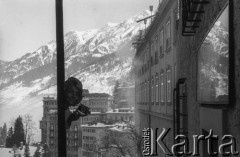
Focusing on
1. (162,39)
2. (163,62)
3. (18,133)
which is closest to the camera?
(163,62)

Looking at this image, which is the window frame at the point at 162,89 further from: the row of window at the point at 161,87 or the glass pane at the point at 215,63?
the glass pane at the point at 215,63

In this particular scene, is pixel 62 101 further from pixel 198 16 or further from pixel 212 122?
pixel 198 16

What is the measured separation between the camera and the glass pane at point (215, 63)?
5117 mm

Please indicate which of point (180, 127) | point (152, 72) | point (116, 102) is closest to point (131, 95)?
point (116, 102)

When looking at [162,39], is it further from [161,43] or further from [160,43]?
[160,43]

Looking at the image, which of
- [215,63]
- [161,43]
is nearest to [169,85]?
[161,43]

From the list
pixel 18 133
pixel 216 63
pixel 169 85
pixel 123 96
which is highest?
pixel 216 63

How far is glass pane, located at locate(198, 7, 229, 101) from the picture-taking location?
512 centimetres

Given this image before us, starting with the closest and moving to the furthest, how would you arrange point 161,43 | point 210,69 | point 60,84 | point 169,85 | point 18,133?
A: point 60,84 → point 210,69 → point 169,85 → point 161,43 → point 18,133

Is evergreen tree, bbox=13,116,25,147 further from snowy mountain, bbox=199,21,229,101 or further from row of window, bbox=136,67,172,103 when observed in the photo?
snowy mountain, bbox=199,21,229,101

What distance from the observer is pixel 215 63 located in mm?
5777

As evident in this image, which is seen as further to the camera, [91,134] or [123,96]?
[123,96]

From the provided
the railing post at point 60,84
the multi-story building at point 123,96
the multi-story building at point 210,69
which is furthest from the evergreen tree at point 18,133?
the railing post at point 60,84

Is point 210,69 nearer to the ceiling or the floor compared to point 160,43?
nearer to the floor
